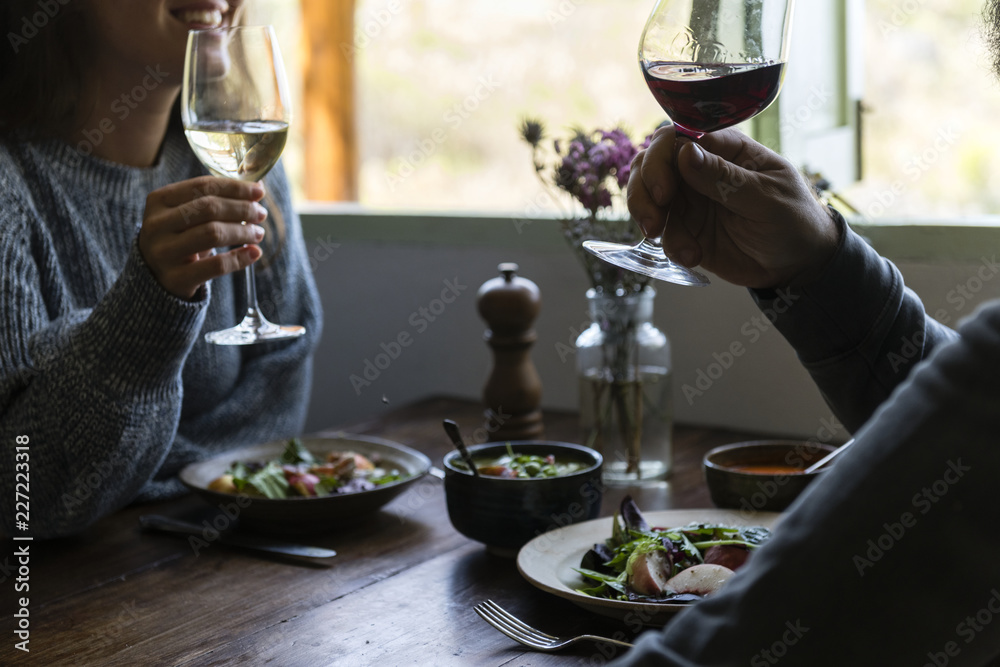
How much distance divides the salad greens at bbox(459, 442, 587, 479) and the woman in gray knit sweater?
1.08 ft

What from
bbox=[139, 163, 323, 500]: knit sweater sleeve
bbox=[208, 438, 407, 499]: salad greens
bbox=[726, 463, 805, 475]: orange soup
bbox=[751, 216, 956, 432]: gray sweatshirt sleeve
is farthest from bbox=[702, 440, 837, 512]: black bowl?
bbox=[139, 163, 323, 500]: knit sweater sleeve

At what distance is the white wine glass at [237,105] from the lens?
91 cm

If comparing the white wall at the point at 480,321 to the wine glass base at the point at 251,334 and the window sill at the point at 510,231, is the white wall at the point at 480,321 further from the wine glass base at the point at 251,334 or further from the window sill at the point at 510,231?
the wine glass base at the point at 251,334

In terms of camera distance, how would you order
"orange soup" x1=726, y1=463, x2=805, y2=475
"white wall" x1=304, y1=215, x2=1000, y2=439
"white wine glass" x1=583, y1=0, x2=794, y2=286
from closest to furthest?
1. "white wine glass" x1=583, y1=0, x2=794, y2=286
2. "orange soup" x1=726, y1=463, x2=805, y2=475
3. "white wall" x1=304, y1=215, x2=1000, y2=439

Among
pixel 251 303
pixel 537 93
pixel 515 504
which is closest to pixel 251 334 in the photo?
pixel 251 303

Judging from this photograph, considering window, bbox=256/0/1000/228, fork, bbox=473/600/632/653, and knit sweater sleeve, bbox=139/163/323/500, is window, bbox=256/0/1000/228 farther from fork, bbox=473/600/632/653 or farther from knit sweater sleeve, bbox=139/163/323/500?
fork, bbox=473/600/632/653

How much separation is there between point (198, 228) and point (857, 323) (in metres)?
0.65

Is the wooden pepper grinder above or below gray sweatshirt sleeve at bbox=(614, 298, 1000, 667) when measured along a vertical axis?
below

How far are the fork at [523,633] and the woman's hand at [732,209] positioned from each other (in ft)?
1.17

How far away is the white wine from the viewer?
0.91 meters

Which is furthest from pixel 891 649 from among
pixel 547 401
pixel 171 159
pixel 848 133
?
pixel 848 133

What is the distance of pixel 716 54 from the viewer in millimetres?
726

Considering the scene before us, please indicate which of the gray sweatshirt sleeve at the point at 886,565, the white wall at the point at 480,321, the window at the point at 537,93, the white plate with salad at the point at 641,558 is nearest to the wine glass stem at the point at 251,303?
the white plate with salad at the point at 641,558

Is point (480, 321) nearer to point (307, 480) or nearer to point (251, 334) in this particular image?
point (307, 480)
